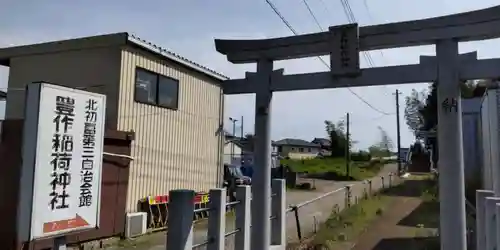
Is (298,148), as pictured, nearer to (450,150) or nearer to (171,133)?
(171,133)

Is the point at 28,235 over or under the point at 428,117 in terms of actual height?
under

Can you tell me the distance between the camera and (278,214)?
22.2ft

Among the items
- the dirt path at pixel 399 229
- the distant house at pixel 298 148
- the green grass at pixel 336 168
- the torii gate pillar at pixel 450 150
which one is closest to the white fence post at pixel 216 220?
the torii gate pillar at pixel 450 150

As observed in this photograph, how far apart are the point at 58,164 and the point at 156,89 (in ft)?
22.6

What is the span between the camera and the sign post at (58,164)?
12.7 ft

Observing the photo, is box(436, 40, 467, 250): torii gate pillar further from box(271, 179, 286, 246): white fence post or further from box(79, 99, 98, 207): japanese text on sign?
box(79, 99, 98, 207): japanese text on sign

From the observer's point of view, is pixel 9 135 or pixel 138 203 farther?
pixel 138 203

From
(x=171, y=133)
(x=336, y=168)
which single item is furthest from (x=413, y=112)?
(x=171, y=133)

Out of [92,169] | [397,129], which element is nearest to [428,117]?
[397,129]

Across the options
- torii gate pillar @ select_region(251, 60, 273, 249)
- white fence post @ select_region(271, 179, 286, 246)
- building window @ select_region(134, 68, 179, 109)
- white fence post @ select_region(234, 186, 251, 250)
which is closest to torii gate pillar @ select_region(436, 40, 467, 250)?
torii gate pillar @ select_region(251, 60, 273, 249)

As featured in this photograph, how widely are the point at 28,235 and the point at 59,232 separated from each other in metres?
0.33

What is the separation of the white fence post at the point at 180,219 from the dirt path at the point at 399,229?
4.92 m

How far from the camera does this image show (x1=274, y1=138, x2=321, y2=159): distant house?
65438 millimetres

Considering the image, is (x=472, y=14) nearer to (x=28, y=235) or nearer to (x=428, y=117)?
(x=28, y=235)
